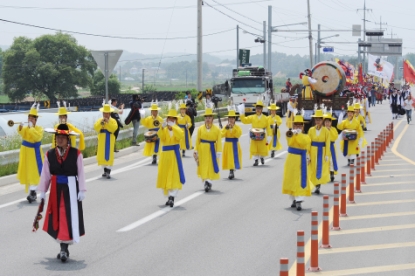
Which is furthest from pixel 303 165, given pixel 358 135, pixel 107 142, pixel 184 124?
pixel 184 124

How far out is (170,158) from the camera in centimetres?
1455

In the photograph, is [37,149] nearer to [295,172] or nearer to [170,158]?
[170,158]

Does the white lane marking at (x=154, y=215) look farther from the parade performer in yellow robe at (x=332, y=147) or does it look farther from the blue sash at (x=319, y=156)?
the parade performer in yellow robe at (x=332, y=147)

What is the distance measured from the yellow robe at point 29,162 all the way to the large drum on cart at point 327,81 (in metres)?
14.2

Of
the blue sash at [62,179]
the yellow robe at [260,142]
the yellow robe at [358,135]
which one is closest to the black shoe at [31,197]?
the blue sash at [62,179]

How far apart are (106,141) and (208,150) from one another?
353 centimetres

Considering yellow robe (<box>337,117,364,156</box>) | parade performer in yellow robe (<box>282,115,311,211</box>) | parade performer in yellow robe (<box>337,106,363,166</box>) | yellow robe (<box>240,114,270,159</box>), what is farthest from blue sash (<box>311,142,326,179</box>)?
yellow robe (<box>337,117,364,156</box>)

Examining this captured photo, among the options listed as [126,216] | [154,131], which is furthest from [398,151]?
[126,216]

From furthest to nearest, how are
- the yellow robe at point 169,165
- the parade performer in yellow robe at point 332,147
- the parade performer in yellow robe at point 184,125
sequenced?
1. the parade performer in yellow robe at point 184,125
2. the parade performer in yellow robe at point 332,147
3. the yellow robe at point 169,165

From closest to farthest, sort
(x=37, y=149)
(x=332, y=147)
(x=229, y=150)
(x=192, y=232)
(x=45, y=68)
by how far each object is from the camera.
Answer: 1. (x=192, y=232)
2. (x=37, y=149)
3. (x=332, y=147)
4. (x=229, y=150)
5. (x=45, y=68)

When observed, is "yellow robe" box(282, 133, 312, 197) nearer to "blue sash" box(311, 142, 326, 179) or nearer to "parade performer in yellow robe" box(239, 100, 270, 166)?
"blue sash" box(311, 142, 326, 179)

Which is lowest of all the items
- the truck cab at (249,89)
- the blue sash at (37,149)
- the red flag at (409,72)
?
the blue sash at (37,149)

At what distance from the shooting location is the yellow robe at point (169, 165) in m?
14.5

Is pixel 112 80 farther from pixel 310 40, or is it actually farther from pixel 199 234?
pixel 199 234
